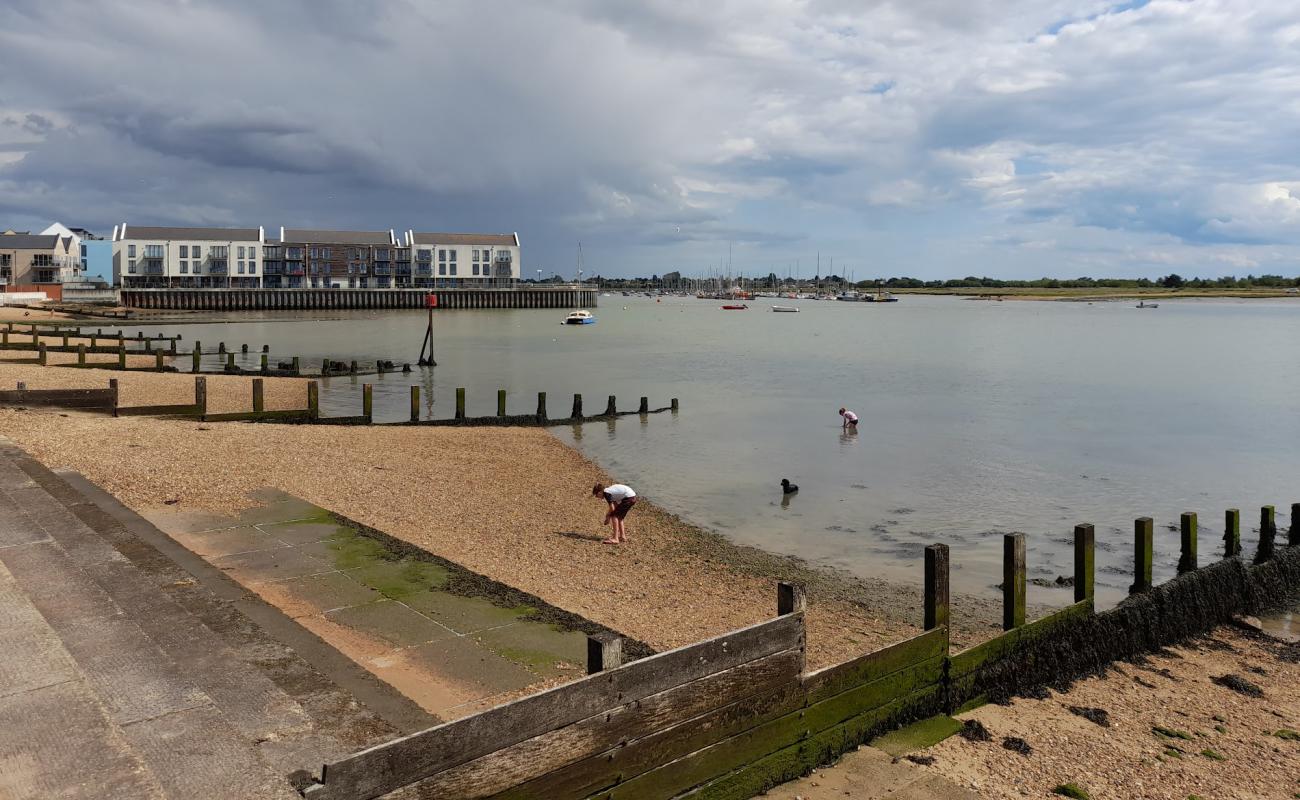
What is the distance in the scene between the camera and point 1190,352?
81.2 metres

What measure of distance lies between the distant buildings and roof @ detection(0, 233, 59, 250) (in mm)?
8865

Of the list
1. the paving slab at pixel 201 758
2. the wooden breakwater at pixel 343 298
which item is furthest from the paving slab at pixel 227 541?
the wooden breakwater at pixel 343 298

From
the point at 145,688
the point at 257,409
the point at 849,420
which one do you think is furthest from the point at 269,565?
the point at 849,420

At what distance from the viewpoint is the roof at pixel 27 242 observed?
137125mm

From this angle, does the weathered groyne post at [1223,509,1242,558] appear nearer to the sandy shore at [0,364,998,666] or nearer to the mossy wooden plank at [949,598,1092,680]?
the sandy shore at [0,364,998,666]

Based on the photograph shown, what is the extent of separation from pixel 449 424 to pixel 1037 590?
70.6 feet

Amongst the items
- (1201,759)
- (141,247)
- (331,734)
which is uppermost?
(141,247)

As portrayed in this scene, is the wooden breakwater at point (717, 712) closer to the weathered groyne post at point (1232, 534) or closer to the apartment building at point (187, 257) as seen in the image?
the weathered groyne post at point (1232, 534)

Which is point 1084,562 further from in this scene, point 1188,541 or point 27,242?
point 27,242

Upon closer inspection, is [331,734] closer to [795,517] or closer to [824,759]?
[824,759]

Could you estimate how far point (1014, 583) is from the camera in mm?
10984

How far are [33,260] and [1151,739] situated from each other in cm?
16803

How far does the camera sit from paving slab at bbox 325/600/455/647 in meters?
9.34

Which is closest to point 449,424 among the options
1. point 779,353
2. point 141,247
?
point 779,353
